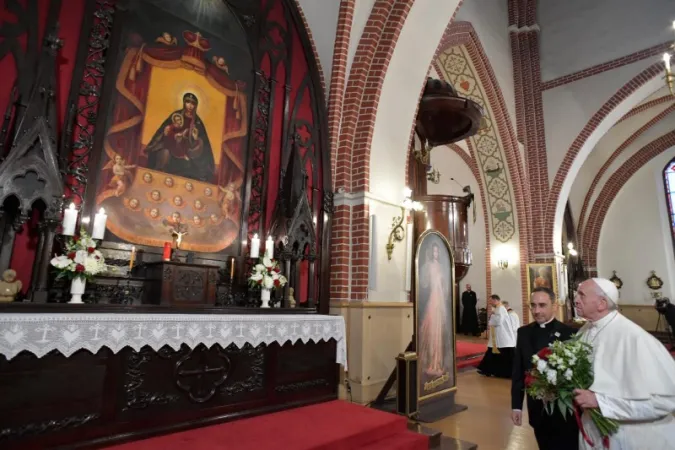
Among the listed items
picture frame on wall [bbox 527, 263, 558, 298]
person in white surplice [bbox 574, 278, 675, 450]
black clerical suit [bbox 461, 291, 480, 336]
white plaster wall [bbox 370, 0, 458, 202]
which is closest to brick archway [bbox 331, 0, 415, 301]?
white plaster wall [bbox 370, 0, 458, 202]

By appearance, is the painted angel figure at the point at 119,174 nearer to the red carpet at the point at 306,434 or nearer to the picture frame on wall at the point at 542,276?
the red carpet at the point at 306,434

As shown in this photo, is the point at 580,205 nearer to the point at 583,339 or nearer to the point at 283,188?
the point at 283,188

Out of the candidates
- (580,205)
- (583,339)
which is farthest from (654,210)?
(583,339)

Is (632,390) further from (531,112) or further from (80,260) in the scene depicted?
(531,112)

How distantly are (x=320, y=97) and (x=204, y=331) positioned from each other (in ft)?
12.9

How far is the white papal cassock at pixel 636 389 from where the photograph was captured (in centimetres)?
191

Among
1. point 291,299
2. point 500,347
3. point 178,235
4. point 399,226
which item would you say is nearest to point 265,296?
point 291,299

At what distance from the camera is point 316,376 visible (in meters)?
4.44

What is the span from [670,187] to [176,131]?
1752cm

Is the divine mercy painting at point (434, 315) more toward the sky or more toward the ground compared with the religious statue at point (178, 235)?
more toward the ground

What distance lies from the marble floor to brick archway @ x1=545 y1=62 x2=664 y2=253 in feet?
20.6

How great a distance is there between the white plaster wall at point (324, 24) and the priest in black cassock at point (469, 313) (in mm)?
10611

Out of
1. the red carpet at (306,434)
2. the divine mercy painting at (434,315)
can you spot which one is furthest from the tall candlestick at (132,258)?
the divine mercy painting at (434,315)

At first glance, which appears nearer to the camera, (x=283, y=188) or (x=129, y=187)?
(x=129, y=187)
